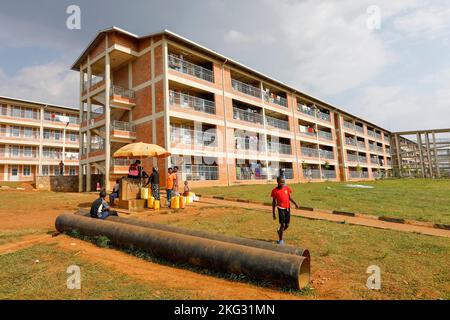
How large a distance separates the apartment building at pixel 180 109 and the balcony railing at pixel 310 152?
4.14m

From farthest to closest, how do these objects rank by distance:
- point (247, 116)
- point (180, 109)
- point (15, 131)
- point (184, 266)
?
point (15, 131) → point (247, 116) → point (180, 109) → point (184, 266)

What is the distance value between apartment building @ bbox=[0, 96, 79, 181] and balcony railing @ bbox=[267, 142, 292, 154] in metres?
26.7

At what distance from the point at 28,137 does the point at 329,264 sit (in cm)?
4661

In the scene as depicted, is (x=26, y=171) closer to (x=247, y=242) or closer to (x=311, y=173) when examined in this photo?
(x=311, y=173)

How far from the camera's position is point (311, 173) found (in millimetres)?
38312

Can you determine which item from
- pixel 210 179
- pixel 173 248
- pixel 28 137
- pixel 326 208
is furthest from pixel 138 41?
pixel 28 137

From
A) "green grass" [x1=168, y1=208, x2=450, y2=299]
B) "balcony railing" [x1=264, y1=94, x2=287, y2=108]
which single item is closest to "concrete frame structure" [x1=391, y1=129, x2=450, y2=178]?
"balcony railing" [x1=264, y1=94, x2=287, y2=108]

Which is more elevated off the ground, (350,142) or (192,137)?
(350,142)

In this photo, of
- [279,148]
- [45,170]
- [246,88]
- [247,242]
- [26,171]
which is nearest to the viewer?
[247,242]

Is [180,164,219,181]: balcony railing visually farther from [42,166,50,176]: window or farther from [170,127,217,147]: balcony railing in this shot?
[42,166,50,176]: window

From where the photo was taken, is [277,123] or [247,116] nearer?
[247,116]

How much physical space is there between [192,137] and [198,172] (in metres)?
2.91

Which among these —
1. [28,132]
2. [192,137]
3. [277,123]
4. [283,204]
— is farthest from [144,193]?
[28,132]

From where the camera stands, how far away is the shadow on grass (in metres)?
4.48
